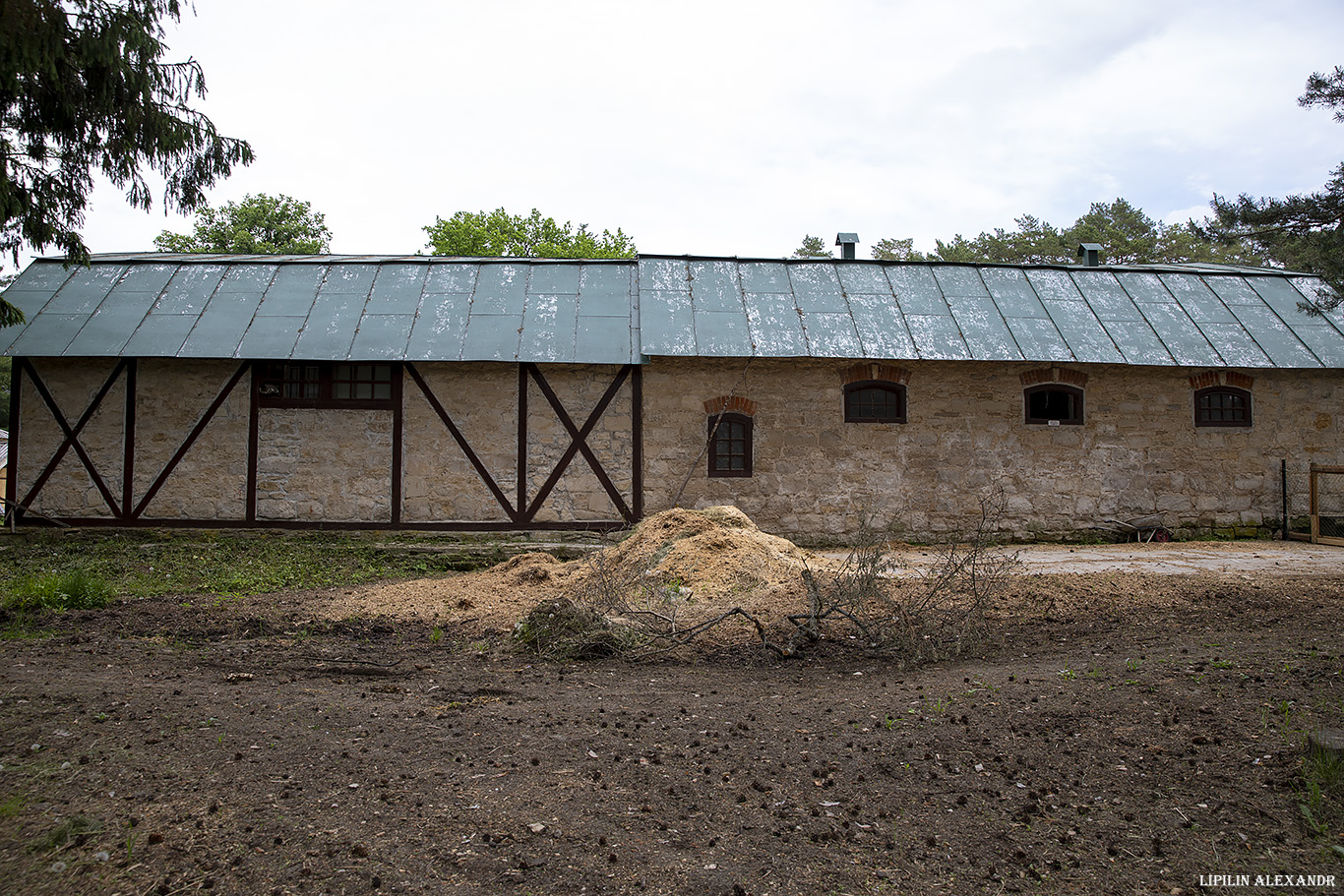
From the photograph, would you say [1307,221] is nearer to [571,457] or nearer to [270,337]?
[571,457]

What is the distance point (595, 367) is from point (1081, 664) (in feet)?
23.4

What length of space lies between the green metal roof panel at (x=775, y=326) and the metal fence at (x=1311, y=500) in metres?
6.95


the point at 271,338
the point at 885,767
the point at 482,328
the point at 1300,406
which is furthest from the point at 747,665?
the point at 1300,406

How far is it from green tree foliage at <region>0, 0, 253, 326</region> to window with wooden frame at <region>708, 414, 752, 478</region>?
252 inches

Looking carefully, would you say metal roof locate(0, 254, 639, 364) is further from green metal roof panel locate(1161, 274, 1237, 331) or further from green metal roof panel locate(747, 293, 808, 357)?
green metal roof panel locate(1161, 274, 1237, 331)

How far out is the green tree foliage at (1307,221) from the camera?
243 inches

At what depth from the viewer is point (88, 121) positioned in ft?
27.5

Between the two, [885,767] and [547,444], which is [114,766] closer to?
[885,767]

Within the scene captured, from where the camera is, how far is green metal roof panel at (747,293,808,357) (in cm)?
1049

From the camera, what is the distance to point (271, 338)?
1062cm

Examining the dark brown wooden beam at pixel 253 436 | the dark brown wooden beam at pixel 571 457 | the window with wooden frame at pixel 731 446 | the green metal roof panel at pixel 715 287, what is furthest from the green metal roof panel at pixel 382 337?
the window with wooden frame at pixel 731 446

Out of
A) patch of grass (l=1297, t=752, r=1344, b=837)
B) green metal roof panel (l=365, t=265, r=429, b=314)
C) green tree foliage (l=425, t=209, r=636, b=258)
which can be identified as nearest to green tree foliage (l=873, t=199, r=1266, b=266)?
green tree foliage (l=425, t=209, r=636, b=258)

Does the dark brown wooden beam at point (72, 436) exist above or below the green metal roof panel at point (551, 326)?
below

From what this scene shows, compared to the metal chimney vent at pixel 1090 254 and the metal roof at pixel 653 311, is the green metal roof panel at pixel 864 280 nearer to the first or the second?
the metal roof at pixel 653 311
